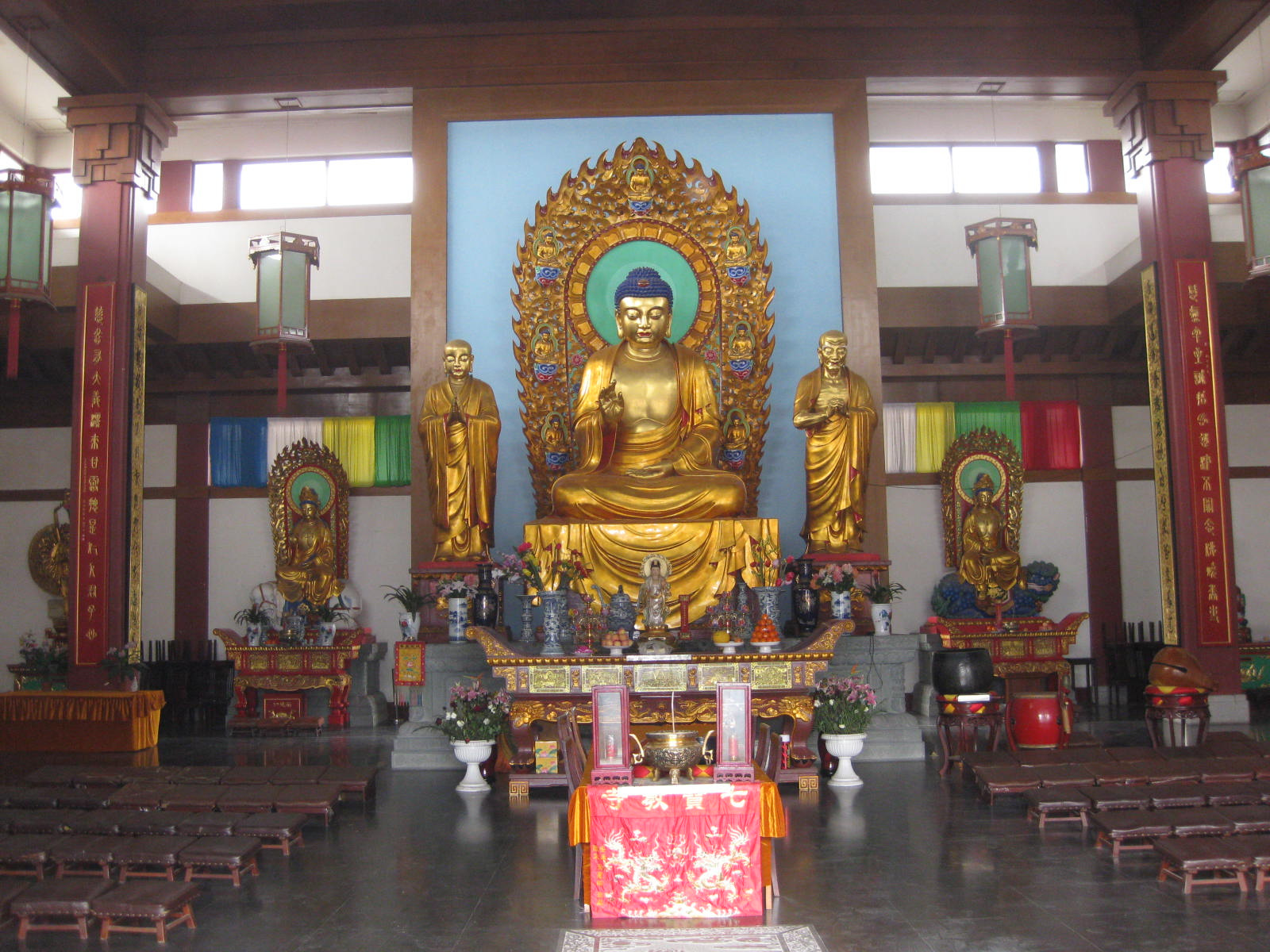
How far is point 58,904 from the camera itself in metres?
3.89

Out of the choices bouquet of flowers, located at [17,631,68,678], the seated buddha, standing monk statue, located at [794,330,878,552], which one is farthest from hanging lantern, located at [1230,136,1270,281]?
bouquet of flowers, located at [17,631,68,678]

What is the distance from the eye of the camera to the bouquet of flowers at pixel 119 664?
8484 mm

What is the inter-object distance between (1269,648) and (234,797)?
970 centimetres

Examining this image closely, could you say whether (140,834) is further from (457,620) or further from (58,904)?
(457,620)

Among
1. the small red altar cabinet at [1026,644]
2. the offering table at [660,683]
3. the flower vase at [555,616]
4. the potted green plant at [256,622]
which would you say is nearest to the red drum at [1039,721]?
the offering table at [660,683]

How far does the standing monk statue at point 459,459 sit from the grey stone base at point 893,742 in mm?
3244

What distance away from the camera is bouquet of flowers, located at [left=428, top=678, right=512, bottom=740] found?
6.58m

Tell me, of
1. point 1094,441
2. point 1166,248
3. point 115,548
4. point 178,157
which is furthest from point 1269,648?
point 178,157

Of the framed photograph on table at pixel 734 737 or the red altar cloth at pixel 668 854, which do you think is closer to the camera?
the red altar cloth at pixel 668 854

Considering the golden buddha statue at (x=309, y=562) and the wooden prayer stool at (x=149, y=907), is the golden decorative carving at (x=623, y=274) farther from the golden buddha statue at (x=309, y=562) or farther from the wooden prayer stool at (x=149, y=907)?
the wooden prayer stool at (x=149, y=907)

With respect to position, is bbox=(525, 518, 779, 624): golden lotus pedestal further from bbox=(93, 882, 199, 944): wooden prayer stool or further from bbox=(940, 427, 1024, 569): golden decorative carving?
bbox=(940, 427, 1024, 569): golden decorative carving

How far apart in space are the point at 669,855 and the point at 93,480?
6.45 metres

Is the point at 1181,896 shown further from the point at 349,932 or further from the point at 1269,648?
the point at 1269,648

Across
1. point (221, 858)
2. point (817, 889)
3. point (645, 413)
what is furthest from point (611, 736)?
point (645, 413)
